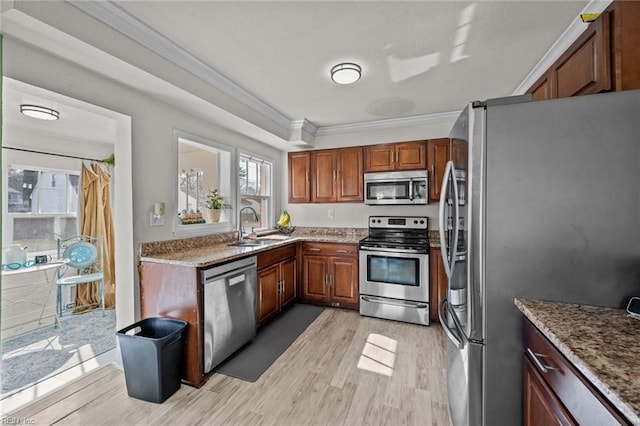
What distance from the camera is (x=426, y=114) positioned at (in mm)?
3584

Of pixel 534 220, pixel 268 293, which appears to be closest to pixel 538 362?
pixel 534 220

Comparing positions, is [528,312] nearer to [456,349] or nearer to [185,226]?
[456,349]

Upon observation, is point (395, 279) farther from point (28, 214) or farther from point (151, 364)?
point (28, 214)

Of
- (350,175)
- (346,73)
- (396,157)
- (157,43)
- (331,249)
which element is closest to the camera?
(157,43)

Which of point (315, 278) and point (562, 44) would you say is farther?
→ point (315, 278)

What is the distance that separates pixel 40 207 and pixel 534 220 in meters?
4.95

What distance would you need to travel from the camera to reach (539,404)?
3.41ft

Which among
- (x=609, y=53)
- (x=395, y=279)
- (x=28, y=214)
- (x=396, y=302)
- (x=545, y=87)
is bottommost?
(x=396, y=302)

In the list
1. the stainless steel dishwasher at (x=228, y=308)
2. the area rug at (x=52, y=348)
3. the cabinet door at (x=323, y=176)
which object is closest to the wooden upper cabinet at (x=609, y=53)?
the stainless steel dishwasher at (x=228, y=308)

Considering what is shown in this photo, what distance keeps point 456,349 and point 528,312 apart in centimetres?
58

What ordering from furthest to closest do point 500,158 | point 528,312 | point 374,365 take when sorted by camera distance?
1. point 374,365
2. point 500,158
3. point 528,312

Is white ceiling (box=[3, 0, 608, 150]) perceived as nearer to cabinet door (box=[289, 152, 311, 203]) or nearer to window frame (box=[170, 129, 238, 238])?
window frame (box=[170, 129, 238, 238])

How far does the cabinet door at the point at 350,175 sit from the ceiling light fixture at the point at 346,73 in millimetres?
1530

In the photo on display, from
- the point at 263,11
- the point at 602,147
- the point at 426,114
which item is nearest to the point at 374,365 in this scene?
the point at 602,147
